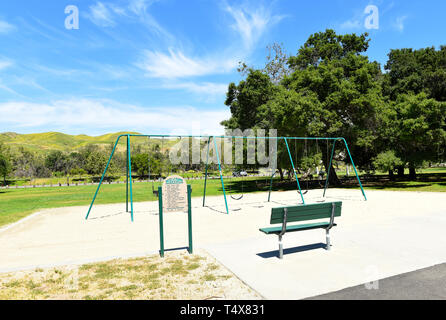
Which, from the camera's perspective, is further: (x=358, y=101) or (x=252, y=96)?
(x=252, y=96)

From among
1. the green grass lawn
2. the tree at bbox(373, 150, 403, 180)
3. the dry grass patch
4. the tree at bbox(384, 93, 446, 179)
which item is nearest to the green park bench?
the dry grass patch

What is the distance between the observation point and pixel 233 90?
30578 mm

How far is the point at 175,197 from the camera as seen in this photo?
5836 millimetres

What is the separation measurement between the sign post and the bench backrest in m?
1.75

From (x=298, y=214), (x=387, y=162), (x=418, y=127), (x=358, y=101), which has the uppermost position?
(x=358, y=101)

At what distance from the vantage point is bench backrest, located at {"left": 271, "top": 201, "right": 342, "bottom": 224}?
5.25 metres

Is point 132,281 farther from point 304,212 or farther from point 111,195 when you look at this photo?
point 111,195

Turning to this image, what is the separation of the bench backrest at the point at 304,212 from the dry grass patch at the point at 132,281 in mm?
1376

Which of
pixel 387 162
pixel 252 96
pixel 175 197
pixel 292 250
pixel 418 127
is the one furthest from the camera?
pixel 252 96

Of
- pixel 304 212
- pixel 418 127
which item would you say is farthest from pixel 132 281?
pixel 418 127

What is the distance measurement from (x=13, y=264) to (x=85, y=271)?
5.78 feet

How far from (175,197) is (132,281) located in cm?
193

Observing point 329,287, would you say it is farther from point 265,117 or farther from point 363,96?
point 265,117

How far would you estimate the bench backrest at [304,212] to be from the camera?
525cm
